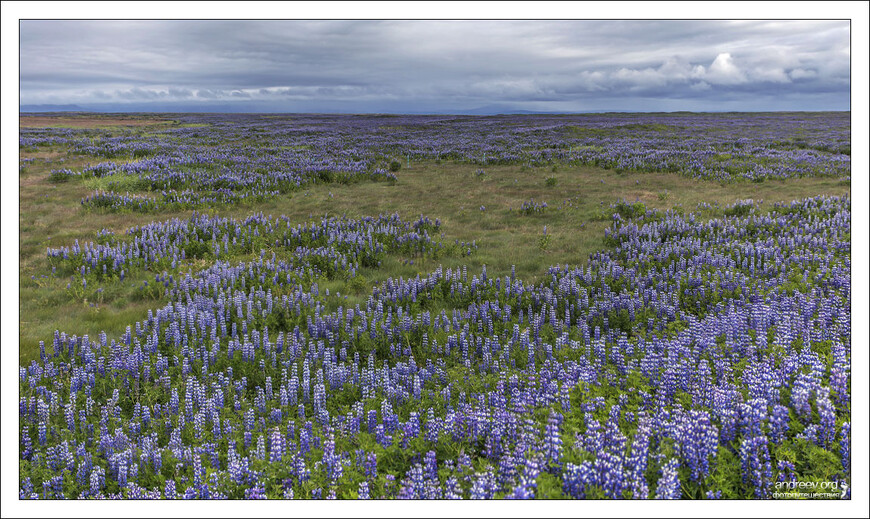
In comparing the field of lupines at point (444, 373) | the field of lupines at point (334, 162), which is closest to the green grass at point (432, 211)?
the field of lupines at point (444, 373)

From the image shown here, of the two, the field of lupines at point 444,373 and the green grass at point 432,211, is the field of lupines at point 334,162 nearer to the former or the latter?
the green grass at point 432,211

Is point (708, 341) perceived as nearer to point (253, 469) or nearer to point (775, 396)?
point (775, 396)

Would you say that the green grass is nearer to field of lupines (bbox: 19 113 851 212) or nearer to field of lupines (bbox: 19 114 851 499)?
field of lupines (bbox: 19 114 851 499)

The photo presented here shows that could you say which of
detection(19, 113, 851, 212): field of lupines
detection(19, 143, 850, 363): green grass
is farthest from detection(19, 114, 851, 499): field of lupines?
detection(19, 113, 851, 212): field of lupines

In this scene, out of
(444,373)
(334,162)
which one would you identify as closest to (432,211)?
(444,373)

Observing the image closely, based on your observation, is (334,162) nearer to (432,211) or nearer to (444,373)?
(432,211)

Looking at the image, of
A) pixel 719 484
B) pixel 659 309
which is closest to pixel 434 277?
pixel 659 309
